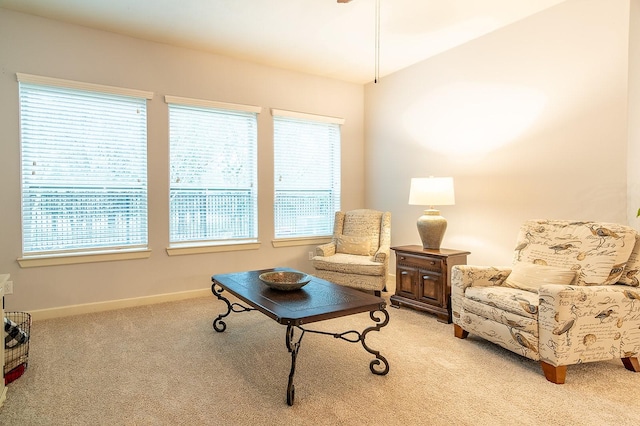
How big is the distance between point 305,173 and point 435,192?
1.89 meters

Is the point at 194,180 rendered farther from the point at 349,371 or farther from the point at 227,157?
the point at 349,371

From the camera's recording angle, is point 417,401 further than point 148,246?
No

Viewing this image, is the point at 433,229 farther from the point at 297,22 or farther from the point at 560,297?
the point at 297,22

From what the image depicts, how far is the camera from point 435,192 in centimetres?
384

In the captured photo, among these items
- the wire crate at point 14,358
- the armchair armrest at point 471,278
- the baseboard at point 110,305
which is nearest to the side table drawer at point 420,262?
the armchair armrest at point 471,278

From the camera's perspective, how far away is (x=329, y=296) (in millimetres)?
2584

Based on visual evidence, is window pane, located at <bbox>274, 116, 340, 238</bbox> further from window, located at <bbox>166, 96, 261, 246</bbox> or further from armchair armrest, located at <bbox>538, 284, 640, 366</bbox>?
armchair armrest, located at <bbox>538, 284, 640, 366</bbox>

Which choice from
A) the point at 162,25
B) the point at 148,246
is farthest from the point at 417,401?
the point at 162,25

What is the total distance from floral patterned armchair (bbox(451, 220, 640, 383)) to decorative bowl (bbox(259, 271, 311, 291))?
1255 millimetres

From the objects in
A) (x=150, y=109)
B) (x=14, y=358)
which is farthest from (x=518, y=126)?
(x=14, y=358)

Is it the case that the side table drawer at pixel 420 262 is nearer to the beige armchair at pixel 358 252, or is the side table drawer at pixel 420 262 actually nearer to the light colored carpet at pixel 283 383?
the beige armchair at pixel 358 252

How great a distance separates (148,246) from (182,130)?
1315 mm

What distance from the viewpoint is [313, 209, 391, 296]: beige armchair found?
4.20 m

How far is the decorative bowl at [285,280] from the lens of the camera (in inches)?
105
